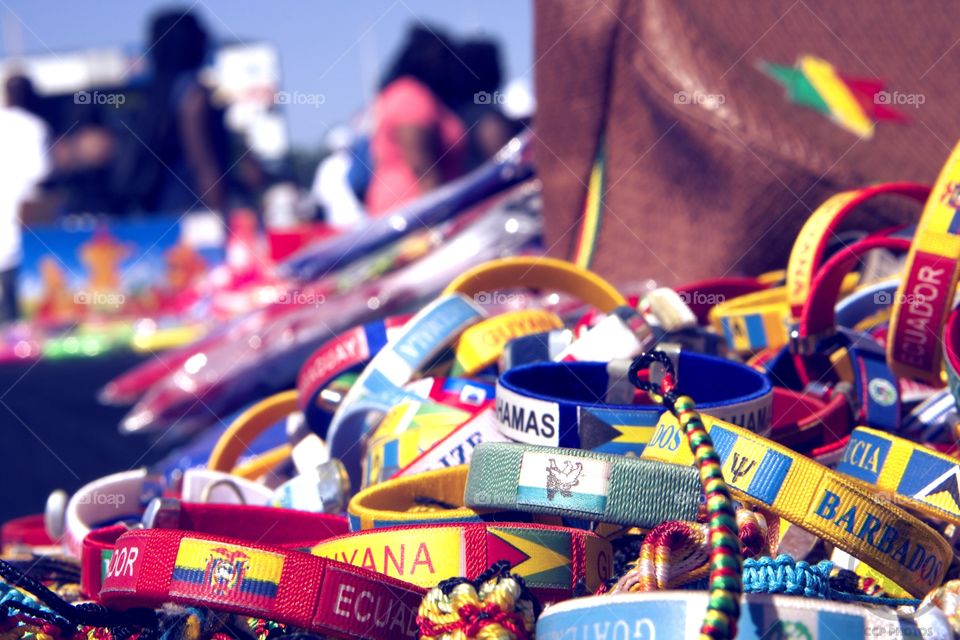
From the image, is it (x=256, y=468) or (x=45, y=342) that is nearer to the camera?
(x=256, y=468)

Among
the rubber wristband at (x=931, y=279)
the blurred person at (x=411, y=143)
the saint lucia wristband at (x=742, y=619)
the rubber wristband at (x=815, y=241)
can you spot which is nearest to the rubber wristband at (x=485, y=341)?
the rubber wristband at (x=815, y=241)

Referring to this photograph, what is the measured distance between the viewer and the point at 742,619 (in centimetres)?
107

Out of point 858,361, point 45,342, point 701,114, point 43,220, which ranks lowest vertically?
point 45,342

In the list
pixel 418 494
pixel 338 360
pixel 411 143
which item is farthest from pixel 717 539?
pixel 411 143

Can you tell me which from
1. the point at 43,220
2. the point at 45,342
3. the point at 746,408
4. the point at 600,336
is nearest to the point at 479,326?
the point at 600,336

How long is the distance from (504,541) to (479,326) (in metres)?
0.78

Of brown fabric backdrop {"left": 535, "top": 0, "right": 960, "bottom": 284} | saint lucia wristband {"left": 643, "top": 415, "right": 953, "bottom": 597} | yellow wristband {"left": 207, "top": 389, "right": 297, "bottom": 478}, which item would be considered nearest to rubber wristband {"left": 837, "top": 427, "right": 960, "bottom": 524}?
saint lucia wristband {"left": 643, "top": 415, "right": 953, "bottom": 597}

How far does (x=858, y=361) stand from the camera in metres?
1.95

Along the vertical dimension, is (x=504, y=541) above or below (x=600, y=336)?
below

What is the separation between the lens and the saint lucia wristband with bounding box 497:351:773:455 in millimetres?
1581

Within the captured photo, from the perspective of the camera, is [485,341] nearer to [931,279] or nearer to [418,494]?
[418,494]

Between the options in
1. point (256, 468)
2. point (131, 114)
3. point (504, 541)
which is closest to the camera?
point (504, 541)

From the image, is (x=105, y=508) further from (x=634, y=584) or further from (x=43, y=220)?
(x=43, y=220)

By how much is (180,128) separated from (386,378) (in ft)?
24.2
